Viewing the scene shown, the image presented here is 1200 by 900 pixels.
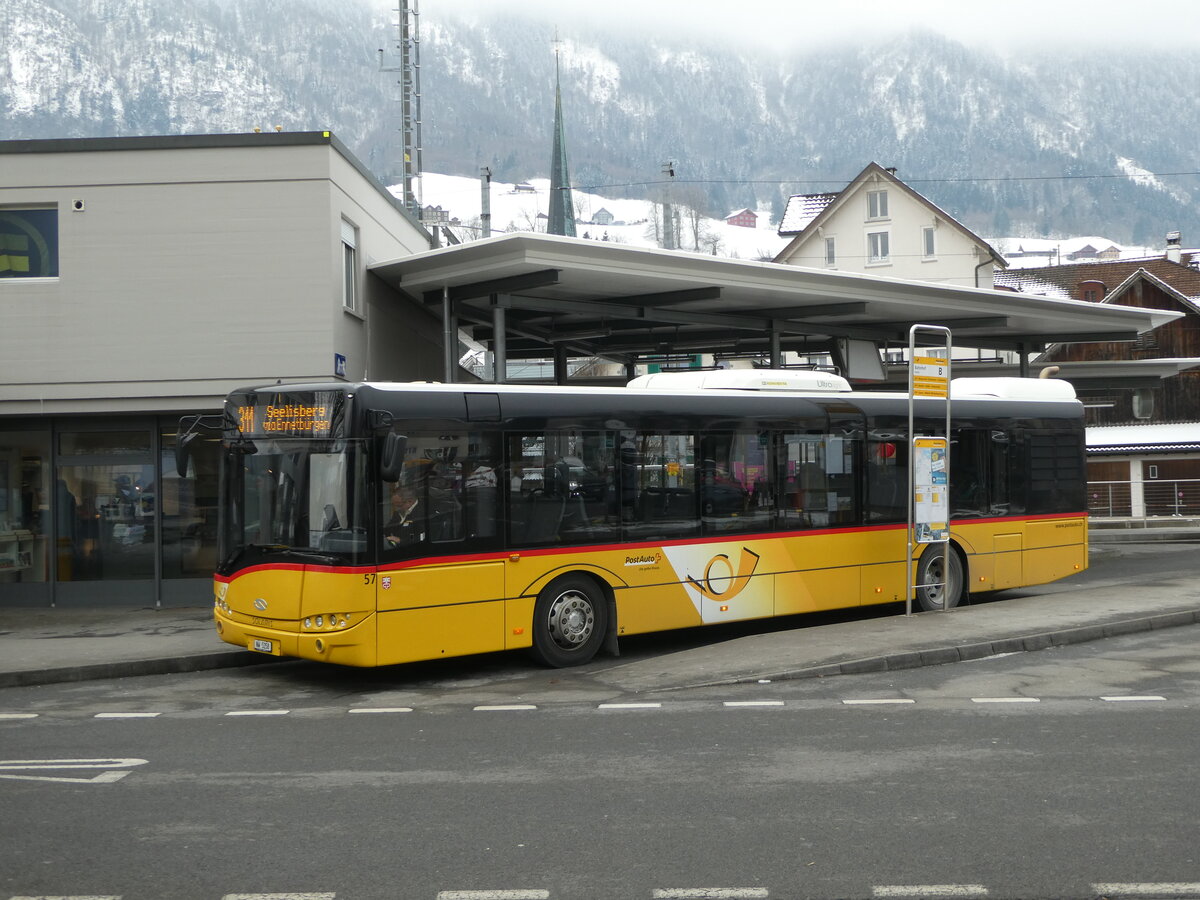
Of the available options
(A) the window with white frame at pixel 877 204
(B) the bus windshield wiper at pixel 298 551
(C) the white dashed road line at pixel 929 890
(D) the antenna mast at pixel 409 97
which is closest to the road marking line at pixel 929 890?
(C) the white dashed road line at pixel 929 890

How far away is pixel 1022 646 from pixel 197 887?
31.4ft

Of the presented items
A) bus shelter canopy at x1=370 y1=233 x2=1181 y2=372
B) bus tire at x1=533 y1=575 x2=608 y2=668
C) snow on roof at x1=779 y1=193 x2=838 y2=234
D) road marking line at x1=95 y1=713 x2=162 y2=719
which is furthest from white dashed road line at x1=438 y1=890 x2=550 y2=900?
snow on roof at x1=779 y1=193 x2=838 y2=234

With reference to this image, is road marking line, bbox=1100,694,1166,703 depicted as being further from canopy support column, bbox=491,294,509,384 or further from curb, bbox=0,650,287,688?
canopy support column, bbox=491,294,509,384

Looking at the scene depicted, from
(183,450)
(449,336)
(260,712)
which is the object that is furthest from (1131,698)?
(449,336)

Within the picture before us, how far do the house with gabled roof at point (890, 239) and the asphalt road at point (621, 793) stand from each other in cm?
5963

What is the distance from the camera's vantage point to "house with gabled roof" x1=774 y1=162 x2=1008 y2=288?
68188 mm

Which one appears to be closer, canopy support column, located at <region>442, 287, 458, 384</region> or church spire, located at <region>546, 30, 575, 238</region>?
canopy support column, located at <region>442, 287, 458, 384</region>

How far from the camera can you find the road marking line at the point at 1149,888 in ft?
18.3

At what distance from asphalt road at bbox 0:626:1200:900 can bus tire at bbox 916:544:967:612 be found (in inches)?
183

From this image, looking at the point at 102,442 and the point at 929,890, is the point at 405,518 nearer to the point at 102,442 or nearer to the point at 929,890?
the point at 929,890

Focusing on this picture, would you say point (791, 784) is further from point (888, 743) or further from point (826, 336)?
point (826, 336)

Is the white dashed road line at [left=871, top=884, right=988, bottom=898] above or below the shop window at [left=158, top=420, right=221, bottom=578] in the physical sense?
below

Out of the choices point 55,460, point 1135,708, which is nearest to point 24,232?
point 55,460

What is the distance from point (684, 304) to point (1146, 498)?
33635 millimetres
